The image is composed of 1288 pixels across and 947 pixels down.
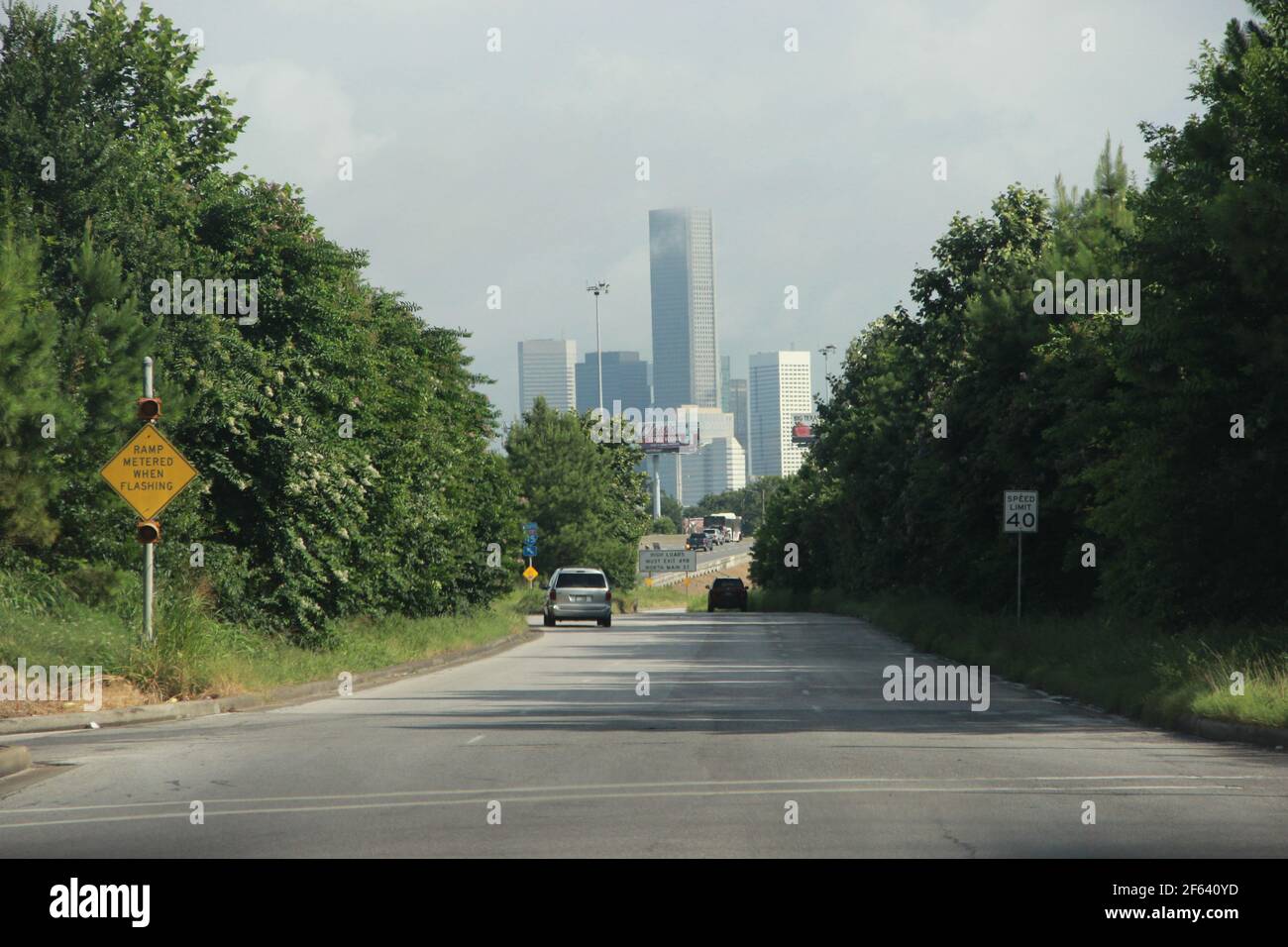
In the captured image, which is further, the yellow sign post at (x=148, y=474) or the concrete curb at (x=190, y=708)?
the yellow sign post at (x=148, y=474)

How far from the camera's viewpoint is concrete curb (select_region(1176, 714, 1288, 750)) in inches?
620

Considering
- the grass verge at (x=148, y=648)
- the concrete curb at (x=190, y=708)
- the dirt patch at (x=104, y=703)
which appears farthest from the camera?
the grass verge at (x=148, y=648)

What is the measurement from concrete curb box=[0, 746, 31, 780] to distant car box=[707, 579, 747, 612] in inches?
2591

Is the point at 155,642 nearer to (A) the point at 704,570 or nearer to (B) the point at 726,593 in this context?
(B) the point at 726,593

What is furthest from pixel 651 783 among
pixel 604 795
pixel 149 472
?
pixel 149 472

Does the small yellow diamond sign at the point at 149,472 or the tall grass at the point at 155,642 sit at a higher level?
the small yellow diamond sign at the point at 149,472

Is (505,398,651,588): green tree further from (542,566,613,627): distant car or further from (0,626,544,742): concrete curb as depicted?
(0,626,544,742): concrete curb

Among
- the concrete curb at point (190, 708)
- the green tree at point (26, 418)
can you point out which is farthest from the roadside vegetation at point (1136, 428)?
the green tree at point (26, 418)

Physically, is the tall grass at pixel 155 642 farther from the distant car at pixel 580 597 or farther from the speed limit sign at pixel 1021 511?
the distant car at pixel 580 597

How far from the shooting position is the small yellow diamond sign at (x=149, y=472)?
69.6 feet

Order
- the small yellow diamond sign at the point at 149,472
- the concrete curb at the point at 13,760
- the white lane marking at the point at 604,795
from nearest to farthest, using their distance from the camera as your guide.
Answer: the white lane marking at the point at 604,795
the concrete curb at the point at 13,760
the small yellow diamond sign at the point at 149,472

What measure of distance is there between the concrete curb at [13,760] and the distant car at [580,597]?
38.8 meters

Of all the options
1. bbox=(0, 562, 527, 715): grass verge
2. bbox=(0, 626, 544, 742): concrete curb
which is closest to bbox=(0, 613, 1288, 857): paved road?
bbox=(0, 626, 544, 742): concrete curb

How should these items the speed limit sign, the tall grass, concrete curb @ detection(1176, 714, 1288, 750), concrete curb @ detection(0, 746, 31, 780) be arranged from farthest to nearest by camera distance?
1. the speed limit sign
2. the tall grass
3. concrete curb @ detection(1176, 714, 1288, 750)
4. concrete curb @ detection(0, 746, 31, 780)
